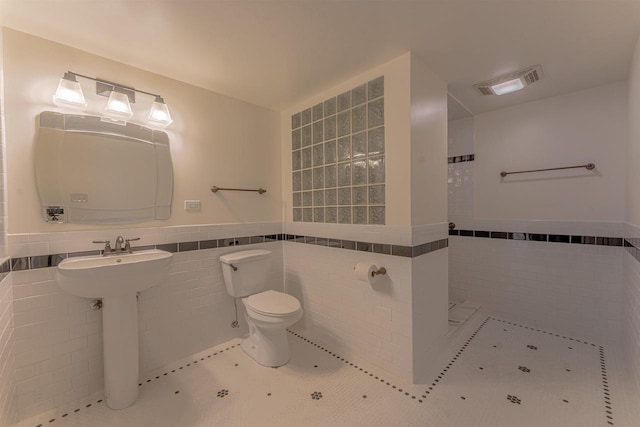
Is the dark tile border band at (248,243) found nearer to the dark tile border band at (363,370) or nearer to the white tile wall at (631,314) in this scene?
the dark tile border band at (363,370)

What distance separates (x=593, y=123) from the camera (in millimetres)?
2166

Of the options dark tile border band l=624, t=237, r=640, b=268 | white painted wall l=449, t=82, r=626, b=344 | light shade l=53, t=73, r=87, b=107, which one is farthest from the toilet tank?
dark tile border band l=624, t=237, r=640, b=268

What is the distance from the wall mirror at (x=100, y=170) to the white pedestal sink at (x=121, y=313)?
0.32 m

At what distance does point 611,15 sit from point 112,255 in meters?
Answer: 3.08

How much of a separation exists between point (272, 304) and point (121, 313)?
2.98ft

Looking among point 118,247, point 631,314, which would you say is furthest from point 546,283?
point 118,247

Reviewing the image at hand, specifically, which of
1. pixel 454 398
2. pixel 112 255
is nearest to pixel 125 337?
pixel 112 255

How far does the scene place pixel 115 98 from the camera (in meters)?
1.65

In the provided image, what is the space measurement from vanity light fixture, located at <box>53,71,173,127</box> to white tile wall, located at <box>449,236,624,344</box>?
311cm

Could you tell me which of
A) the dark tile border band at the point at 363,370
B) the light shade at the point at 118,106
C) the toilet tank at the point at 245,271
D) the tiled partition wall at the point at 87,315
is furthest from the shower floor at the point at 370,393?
the light shade at the point at 118,106

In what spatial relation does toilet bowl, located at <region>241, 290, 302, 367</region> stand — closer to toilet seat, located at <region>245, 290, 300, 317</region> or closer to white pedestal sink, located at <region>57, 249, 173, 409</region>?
toilet seat, located at <region>245, 290, 300, 317</region>

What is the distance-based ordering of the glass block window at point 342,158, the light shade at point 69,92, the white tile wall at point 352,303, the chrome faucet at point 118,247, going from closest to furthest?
the light shade at point 69,92, the chrome faucet at point 118,247, the white tile wall at point 352,303, the glass block window at point 342,158

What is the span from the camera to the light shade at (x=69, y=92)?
1493 mm

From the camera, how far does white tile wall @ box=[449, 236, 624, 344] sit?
2.12 m
